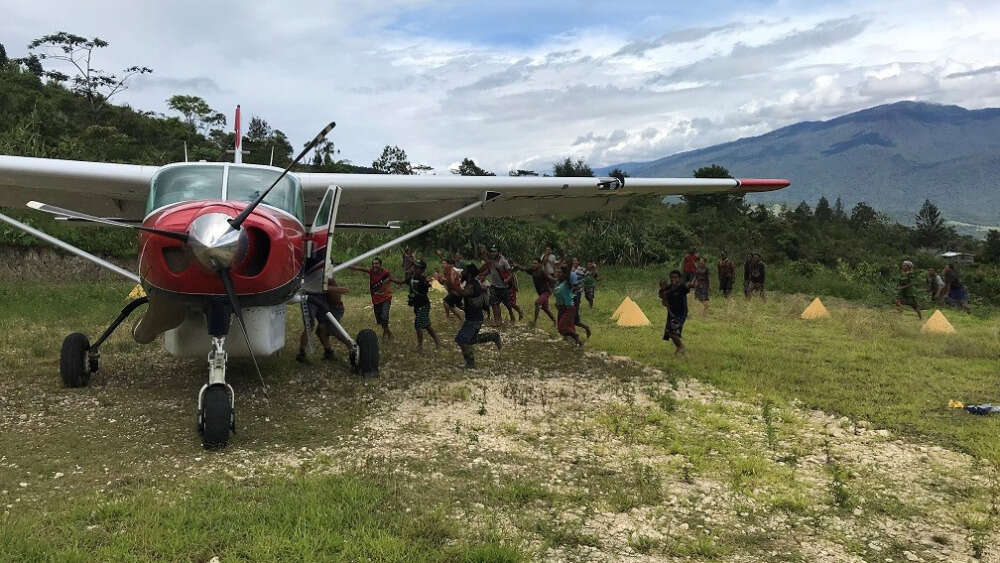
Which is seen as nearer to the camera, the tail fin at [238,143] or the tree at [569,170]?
the tail fin at [238,143]

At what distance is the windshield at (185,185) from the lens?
588 cm

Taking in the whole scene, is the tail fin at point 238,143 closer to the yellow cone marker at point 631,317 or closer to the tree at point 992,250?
the yellow cone marker at point 631,317

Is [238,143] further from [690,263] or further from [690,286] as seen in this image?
[690,263]

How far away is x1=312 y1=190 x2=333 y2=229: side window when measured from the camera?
306 inches

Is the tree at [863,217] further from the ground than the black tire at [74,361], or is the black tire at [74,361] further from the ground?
the tree at [863,217]

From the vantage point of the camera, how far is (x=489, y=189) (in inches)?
361

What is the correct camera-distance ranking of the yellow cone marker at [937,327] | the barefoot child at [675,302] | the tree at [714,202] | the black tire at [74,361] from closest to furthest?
the black tire at [74,361], the barefoot child at [675,302], the yellow cone marker at [937,327], the tree at [714,202]

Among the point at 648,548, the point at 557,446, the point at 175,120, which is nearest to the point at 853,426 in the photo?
the point at 557,446

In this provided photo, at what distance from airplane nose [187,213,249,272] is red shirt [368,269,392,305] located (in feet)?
15.9

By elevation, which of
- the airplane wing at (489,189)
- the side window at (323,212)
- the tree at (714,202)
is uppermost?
the tree at (714,202)

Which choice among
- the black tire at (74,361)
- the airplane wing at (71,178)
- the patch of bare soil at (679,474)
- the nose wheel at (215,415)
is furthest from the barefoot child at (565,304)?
the black tire at (74,361)

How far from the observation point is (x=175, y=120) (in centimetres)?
4328

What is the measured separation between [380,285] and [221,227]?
5046 millimetres

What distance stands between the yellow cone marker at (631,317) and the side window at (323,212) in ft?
20.6
